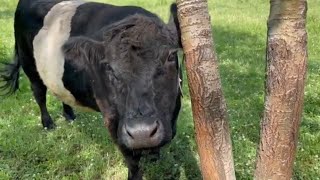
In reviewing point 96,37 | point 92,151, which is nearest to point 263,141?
point 96,37

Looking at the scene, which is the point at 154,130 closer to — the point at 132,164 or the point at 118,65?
the point at 118,65

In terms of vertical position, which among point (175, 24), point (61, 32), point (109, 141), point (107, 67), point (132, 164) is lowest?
point (109, 141)

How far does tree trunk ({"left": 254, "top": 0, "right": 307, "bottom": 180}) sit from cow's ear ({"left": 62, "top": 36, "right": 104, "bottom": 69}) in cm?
154

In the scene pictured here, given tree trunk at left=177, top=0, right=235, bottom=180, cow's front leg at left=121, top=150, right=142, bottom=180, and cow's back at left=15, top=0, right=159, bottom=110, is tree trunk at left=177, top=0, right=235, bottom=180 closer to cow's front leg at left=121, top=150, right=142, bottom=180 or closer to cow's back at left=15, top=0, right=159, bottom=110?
cow's front leg at left=121, top=150, right=142, bottom=180

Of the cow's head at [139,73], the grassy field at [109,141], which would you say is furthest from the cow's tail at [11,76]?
the cow's head at [139,73]

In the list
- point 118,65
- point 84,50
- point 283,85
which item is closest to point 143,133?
point 118,65

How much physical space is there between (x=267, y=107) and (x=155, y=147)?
90 centimetres

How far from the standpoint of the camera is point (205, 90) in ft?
10.4

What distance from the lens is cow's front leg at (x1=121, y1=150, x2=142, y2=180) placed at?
4.43m

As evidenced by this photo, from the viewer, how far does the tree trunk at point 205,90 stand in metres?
3.07

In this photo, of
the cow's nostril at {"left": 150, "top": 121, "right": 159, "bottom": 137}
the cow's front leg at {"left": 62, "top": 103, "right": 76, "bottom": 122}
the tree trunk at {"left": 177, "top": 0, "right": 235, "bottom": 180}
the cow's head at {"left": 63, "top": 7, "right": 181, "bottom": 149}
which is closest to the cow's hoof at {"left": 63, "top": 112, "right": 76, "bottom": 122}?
the cow's front leg at {"left": 62, "top": 103, "right": 76, "bottom": 122}

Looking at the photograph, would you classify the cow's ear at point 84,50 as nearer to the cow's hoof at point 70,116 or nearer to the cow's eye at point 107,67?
the cow's eye at point 107,67

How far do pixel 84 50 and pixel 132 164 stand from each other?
1.23 m

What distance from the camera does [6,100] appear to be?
7.16 m
